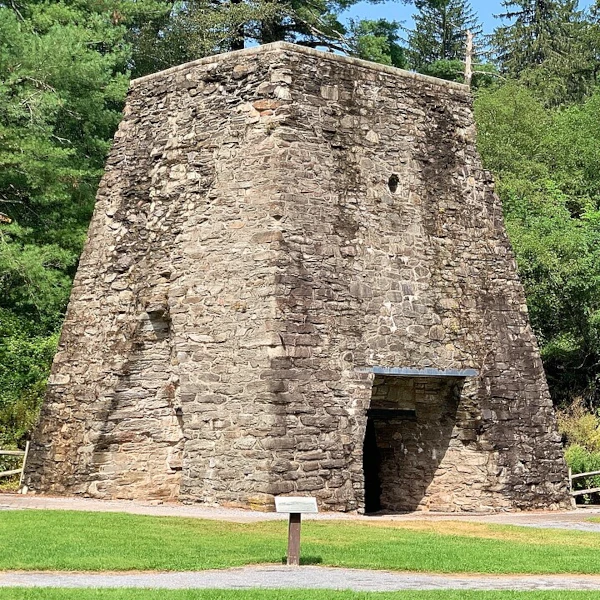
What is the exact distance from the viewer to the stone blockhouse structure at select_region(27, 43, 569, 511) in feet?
56.3

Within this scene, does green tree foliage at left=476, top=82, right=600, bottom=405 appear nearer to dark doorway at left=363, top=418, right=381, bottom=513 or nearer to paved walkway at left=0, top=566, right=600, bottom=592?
dark doorway at left=363, top=418, right=381, bottom=513

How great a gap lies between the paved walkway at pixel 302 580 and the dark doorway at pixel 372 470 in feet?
27.6

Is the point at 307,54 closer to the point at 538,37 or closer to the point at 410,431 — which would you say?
the point at 410,431

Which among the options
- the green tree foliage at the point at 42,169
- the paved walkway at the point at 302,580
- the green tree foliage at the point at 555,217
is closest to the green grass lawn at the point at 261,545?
the paved walkway at the point at 302,580

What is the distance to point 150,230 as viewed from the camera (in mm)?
18875

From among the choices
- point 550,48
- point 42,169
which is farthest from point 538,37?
point 42,169

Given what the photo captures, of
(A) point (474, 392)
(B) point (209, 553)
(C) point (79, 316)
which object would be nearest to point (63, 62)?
(C) point (79, 316)

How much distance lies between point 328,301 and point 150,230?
10.4 feet

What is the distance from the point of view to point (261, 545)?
1287cm

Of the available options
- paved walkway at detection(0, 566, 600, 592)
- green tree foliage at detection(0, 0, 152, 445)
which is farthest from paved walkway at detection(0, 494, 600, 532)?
green tree foliage at detection(0, 0, 152, 445)

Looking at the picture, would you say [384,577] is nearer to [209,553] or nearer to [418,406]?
[209,553]

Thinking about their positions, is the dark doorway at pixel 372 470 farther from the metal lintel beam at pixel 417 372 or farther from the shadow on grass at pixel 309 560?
the shadow on grass at pixel 309 560

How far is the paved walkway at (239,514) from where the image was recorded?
15.9 meters

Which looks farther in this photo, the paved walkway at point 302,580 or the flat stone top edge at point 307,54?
the flat stone top edge at point 307,54
